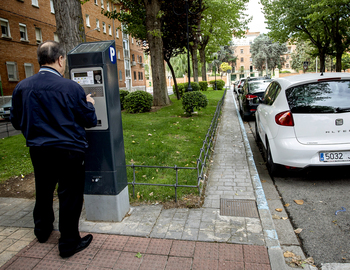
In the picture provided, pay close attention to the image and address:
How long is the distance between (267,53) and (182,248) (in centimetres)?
8617

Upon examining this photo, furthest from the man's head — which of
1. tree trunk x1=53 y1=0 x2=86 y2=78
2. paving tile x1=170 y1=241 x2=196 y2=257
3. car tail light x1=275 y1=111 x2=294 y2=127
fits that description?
car tail light x1=275 y1=111 x2=294 y2=127

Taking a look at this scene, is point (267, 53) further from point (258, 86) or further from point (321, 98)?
point (321, 98)

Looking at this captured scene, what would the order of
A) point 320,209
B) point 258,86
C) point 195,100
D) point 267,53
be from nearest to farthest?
point 320,209 < point 195,100 < point 258,86 < point 267,53

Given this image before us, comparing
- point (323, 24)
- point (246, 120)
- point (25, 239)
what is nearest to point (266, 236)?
point (25, 239)

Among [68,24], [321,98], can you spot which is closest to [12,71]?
[68,24]

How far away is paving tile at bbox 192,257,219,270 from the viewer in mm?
2734

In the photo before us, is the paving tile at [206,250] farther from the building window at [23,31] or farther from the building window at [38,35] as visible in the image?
the building window at [38,35]

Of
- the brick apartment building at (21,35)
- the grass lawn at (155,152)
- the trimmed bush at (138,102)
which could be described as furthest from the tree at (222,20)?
the grass lawn at (155,152)

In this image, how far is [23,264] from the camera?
2867 millimetres

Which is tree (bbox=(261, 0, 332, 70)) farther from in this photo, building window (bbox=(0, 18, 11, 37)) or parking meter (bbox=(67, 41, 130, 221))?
parking meter (bbox=(67, 41, 130, 221))

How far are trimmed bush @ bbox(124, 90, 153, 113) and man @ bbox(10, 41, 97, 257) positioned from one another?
36.6 feet

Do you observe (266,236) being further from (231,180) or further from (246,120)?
(246,120)

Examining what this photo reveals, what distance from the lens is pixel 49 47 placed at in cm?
284

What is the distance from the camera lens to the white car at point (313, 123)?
455cm
